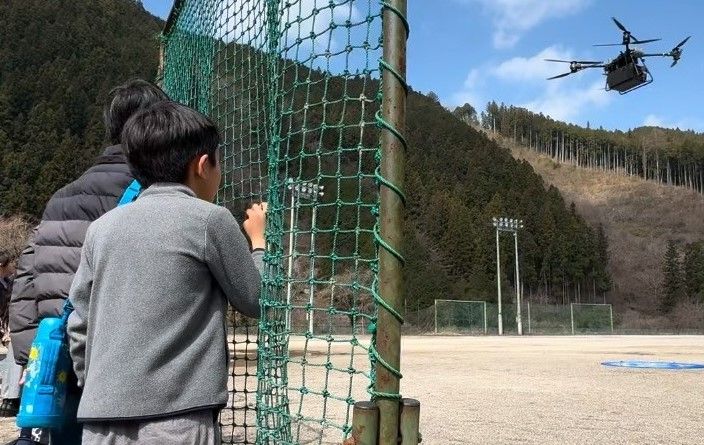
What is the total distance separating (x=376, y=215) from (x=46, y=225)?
130 centimetres

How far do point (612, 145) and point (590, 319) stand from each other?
100193 millimetres

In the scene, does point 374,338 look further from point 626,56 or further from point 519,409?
point 626,56

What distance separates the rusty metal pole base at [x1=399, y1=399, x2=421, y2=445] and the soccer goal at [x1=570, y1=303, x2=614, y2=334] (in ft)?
147

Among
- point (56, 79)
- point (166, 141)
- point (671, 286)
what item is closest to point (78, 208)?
point (166, 141)

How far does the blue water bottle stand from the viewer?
80.6 inches

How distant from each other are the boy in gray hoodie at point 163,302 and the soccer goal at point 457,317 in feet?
124

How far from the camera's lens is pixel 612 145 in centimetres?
13612

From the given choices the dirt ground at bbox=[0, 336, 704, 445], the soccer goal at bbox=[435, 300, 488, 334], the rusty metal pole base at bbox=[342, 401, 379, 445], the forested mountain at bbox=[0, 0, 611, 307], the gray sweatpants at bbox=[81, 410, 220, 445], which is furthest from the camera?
the forested mountain at bbox=[0, 0, 611, 307]

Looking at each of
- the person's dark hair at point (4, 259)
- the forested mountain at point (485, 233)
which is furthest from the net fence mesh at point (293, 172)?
the forested mountain at point (485, 233)

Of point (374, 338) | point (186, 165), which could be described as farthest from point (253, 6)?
point (374, 338)

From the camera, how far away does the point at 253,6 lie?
367 centimetres

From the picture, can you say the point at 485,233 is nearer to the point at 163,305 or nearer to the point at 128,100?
the point at 128,100

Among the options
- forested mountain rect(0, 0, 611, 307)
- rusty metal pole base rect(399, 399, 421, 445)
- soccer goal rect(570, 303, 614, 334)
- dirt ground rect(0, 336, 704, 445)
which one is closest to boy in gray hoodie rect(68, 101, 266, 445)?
rusty metal pole base rect(399, 399, 421, 445)

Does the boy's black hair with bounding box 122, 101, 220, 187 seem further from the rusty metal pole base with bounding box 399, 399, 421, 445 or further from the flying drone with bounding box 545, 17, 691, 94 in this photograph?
the flying drone with bounding box 545, 17, 691, 94
